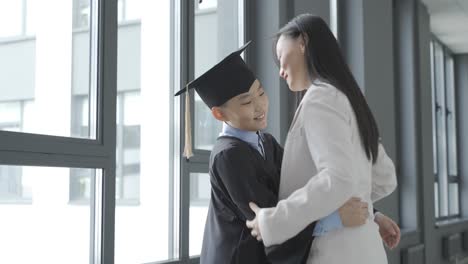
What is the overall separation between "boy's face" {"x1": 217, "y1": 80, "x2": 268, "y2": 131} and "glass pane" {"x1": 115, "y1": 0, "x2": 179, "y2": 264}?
1103mm

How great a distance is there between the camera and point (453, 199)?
8852 mm

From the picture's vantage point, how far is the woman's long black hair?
5.90ft

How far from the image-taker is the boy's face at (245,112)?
181 cm

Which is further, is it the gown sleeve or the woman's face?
the woman's face

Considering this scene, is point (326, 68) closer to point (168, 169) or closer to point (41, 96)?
point (41, 96)

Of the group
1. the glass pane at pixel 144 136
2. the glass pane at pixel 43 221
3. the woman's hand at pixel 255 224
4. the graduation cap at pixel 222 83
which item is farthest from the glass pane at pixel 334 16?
the woman's hand at pixel 255 224

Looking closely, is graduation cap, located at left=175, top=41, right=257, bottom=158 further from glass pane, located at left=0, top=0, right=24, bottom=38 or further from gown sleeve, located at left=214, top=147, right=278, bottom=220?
glass pane, located at left=0, top=0, right=24, bottom=38

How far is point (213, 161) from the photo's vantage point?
174 cm

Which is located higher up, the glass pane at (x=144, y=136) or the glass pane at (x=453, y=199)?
the glass pane at (x=144, y=136)

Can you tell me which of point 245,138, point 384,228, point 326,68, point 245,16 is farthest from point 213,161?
point 245,16

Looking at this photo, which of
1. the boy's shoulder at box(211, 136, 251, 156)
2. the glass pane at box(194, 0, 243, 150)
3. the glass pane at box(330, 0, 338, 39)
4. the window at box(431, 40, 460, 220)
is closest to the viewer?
the boy's shoulder at box(211, 136, 251, 156)

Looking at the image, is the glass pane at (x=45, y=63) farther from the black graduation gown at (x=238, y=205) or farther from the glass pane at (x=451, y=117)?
the glass pane at (x=451, y=117)

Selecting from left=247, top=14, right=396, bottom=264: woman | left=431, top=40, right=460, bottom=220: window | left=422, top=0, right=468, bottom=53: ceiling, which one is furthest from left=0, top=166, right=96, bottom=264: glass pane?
left=431, top=40, right=460, bottom=220: window

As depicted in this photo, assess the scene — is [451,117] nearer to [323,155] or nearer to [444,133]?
[444,133]
